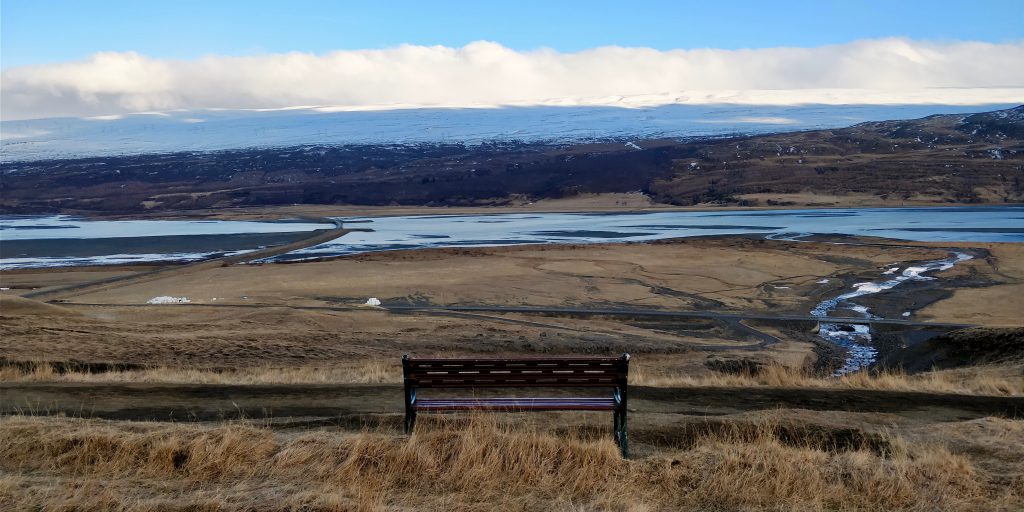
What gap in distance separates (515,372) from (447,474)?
129 centimetres

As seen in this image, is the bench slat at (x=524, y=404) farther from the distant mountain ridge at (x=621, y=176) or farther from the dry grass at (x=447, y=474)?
the distant mountain ridge at (x=621, y=176)

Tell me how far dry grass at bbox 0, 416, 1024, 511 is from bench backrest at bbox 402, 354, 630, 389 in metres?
0.42

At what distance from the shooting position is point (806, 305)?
29500 millimetres

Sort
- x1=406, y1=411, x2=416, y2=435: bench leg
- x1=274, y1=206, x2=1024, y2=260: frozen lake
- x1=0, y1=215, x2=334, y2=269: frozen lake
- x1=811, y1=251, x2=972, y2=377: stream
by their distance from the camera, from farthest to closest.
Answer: x1=274, y1=206, x2=1024, y2=260: frozen lake < x1=0, y1=215, x2=334, y2=269: frozen lake < x1=811, y1=251, x2=972, y2=377: stream < x1=406, y1=411, x2=416, y2=435: bench leg

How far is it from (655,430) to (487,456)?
2330 millimetres

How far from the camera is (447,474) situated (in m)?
6.08

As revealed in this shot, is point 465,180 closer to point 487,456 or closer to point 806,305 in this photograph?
point 806,305

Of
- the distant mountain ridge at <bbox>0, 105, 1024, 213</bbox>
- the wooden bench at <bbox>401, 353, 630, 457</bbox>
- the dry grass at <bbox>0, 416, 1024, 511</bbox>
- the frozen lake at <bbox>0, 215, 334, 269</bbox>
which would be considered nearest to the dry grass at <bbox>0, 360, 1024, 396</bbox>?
the wooden bench at <bbox>401, 353, 630, 457</bbox>

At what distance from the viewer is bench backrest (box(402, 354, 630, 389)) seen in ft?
23.1

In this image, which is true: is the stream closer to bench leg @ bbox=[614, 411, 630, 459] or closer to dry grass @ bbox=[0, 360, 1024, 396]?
dry grass @ bbox=[0, 360, 1024, 396]

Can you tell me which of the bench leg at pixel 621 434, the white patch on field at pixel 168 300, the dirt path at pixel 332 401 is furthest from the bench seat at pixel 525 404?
the white patch on field at pixel 168 300

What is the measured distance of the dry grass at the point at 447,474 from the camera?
5.56 metres

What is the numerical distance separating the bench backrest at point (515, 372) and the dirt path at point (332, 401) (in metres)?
1.90

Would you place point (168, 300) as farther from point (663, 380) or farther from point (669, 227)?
point (669, 227)
